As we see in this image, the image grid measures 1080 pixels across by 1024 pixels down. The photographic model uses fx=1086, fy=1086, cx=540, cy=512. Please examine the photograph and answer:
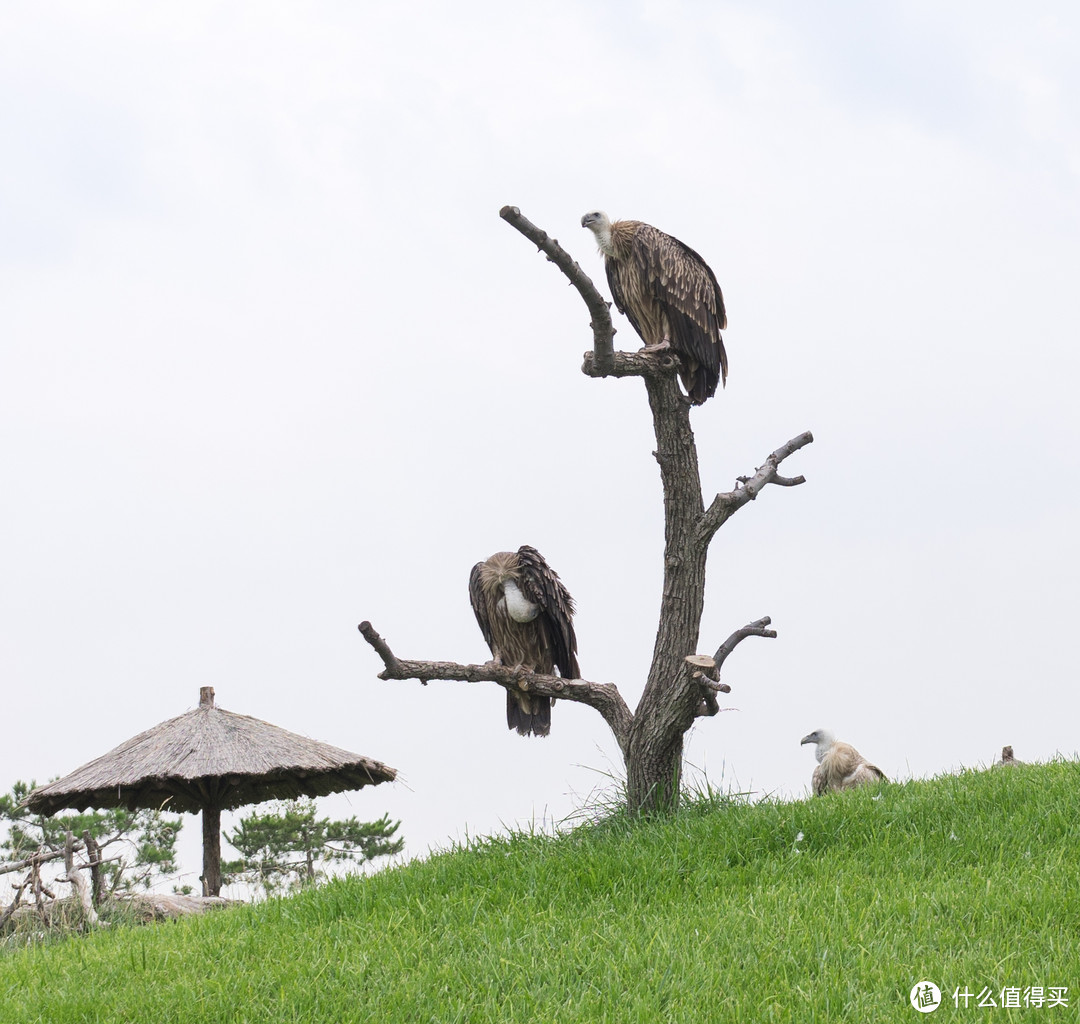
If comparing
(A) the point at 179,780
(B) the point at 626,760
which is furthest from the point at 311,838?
(B) the point at 626,760

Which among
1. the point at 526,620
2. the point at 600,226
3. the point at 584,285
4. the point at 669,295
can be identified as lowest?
the point at 526,620

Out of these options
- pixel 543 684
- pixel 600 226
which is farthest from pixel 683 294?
pixel 543 684

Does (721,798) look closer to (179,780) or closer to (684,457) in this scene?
(684,457)

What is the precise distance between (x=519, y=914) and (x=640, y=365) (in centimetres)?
300

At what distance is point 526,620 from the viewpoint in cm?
712

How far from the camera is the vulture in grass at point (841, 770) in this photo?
8.62 m

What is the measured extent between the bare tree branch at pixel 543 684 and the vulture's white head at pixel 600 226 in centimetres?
290

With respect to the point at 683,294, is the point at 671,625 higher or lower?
lower

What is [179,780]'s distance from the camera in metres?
10.8

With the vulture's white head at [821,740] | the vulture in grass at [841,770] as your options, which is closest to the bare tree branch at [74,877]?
the vulture in grass at [841,770]

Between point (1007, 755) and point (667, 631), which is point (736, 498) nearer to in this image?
point (667, 631)

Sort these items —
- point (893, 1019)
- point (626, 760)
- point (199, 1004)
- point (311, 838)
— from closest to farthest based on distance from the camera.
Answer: point (893, 1019) < point (199, 1004) < point (626, 760) < point (311, 838)

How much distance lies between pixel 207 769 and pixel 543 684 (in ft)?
17.1

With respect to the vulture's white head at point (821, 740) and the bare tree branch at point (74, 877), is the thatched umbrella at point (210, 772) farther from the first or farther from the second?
the vulture's white head at point (821, 740)
